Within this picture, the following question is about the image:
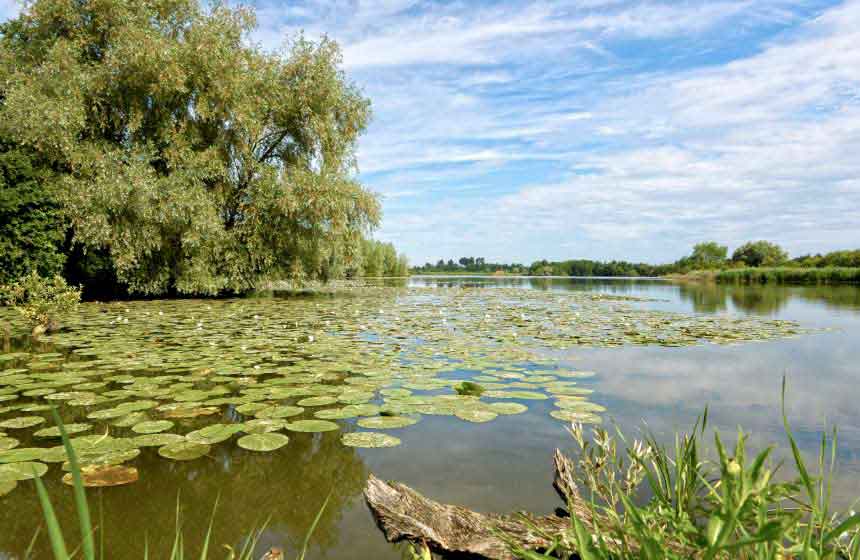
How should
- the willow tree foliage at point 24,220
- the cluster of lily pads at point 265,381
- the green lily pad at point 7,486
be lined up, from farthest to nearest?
the willow tree foliage at point 24,220, the cluster of lily pads at point 265,381, the green lily pad at point 7,486

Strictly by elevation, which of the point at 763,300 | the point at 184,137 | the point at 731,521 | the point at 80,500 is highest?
the point at 184,137

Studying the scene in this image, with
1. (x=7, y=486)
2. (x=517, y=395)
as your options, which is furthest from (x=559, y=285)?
(x=7, y=486)

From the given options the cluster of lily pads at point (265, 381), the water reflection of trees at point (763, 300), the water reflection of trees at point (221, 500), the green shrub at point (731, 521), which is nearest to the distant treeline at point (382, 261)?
the water reflection of trees at point (763, 300)

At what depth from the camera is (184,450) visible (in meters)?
2.76

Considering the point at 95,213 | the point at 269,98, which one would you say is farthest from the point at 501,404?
the point at 269,98

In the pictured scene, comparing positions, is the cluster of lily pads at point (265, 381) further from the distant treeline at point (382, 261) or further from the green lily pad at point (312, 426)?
Answer: the distant treeline at point (382, 261)

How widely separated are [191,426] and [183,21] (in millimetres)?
16024

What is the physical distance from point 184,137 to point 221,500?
1419cm

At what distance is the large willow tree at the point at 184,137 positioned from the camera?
1202 centimetres

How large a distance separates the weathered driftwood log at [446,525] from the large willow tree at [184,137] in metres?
12.4

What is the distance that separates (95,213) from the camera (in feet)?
38.6

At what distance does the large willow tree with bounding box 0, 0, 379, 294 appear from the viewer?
12.0 meters

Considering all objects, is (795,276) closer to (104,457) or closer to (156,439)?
(156,439)

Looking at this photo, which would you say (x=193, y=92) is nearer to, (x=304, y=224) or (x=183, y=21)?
(x=183, y=21)
